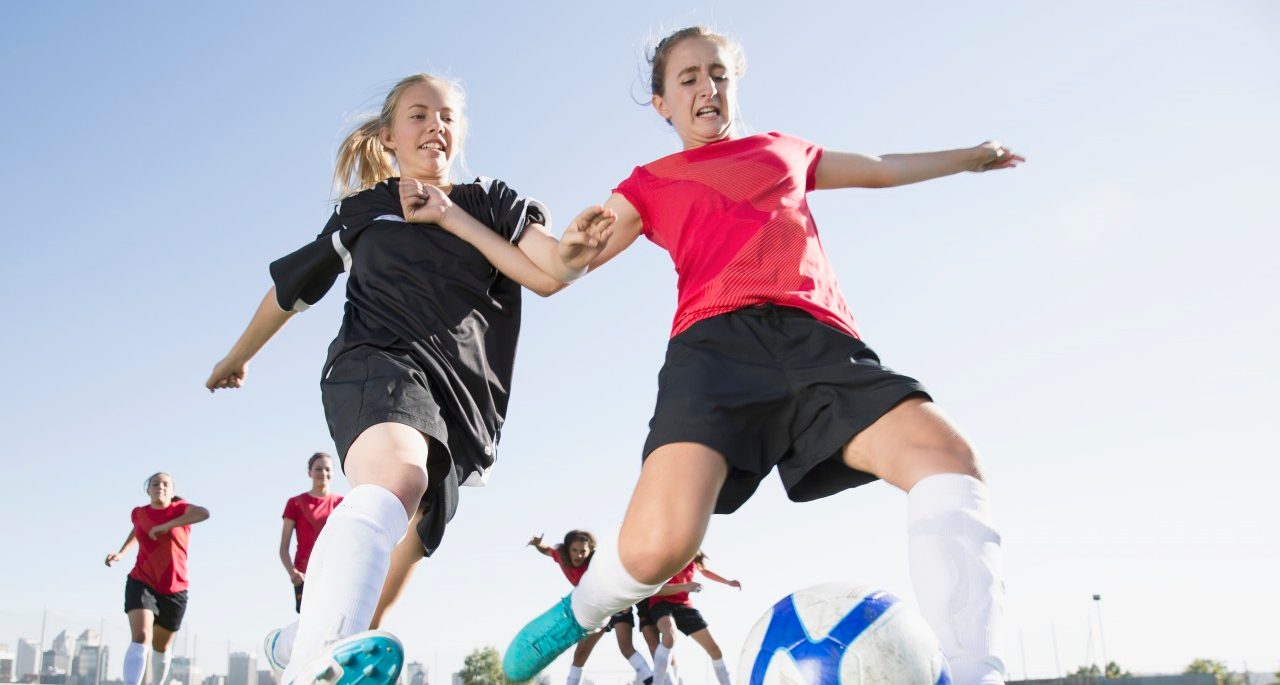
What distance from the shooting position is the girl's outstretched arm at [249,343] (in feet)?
13.5

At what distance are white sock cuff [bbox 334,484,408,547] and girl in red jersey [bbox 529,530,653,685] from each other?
8.22 m

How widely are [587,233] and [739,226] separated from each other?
0.51 m

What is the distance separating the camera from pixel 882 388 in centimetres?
282

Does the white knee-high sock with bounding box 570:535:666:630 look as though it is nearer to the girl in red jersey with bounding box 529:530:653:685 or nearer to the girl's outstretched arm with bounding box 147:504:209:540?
the girl in red jersey with bounding box 529:530:653:685

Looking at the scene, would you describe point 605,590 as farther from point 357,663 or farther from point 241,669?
point 241,669

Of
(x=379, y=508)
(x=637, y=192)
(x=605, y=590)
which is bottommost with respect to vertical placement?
(x=605, y=590)

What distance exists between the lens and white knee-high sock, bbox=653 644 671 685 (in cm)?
A: 1205

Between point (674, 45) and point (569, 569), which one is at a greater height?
point (674, 45)

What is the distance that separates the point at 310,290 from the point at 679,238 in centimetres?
161

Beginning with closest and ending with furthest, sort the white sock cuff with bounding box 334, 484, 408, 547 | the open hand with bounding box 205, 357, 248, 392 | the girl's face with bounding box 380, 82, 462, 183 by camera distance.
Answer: the white sock cuff with bounding box 334, 484, 408, 547 → the girl's face with bounding box 380, 82, 462, 183 → the open hand with bounding box 205, 357, 248, 392

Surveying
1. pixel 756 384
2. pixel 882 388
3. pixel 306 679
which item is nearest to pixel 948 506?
pixel 882 388

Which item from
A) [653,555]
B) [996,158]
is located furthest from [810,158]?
[653,555]

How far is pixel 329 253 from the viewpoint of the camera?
390 centimetres

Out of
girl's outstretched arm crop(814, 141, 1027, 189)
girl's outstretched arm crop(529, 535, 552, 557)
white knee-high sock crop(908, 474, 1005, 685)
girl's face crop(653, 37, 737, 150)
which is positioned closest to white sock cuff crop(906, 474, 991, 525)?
white knee-high sock crop(908, 474, 1005, 685)
